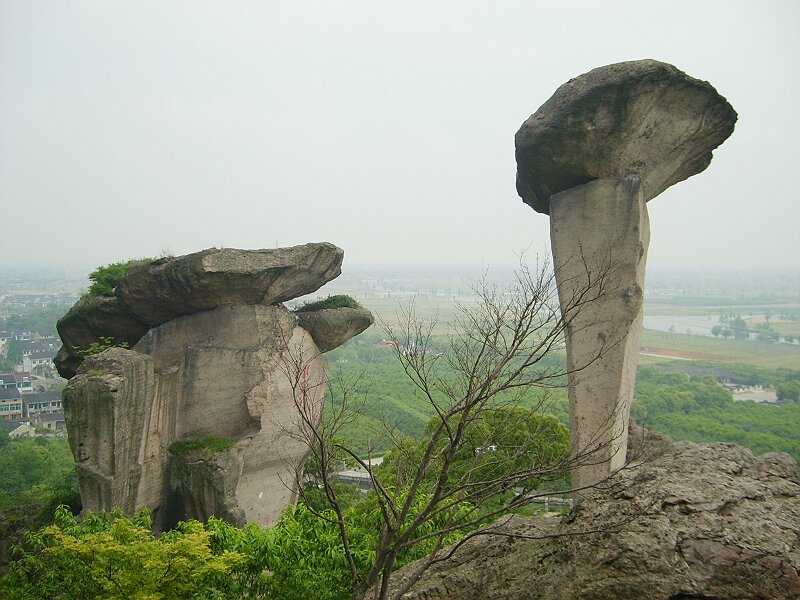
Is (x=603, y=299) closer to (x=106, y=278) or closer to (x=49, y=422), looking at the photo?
(x=106, y=278)

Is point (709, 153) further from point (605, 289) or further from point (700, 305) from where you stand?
point (700, 305)

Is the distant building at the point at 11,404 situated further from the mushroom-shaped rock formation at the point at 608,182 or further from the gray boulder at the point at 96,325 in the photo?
the mushroom-shaped rock formation at the point at 608,182

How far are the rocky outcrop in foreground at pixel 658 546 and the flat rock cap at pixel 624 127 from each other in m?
5.04

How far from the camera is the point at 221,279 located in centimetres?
1198

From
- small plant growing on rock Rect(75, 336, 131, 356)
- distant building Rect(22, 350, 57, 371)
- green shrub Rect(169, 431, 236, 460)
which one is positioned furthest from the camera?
distant building Rect(22, 350, 57, 371)

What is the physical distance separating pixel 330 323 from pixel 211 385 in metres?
2.85

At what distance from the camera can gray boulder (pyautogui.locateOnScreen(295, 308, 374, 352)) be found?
14094 mm

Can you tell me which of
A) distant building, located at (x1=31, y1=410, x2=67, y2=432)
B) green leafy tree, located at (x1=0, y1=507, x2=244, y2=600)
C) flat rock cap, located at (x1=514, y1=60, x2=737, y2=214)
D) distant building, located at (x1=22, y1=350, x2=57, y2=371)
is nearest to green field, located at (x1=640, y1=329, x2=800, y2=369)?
distant building, located at (x1=31, y1=410, x2=67, y2=432)

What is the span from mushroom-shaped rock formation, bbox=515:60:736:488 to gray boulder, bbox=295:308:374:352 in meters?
4.99

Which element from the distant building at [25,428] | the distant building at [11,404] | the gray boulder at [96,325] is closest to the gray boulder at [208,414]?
Result: the gray boulder at [96,325]

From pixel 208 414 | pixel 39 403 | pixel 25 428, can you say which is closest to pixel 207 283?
pixel 208 414

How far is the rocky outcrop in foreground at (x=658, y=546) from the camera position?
227 inches

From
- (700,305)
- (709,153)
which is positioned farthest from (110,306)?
(700,305)

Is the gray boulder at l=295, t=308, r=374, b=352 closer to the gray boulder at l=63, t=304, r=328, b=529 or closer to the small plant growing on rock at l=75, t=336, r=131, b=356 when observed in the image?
the gray boulder at l=63, t=304, r=328, b=529
